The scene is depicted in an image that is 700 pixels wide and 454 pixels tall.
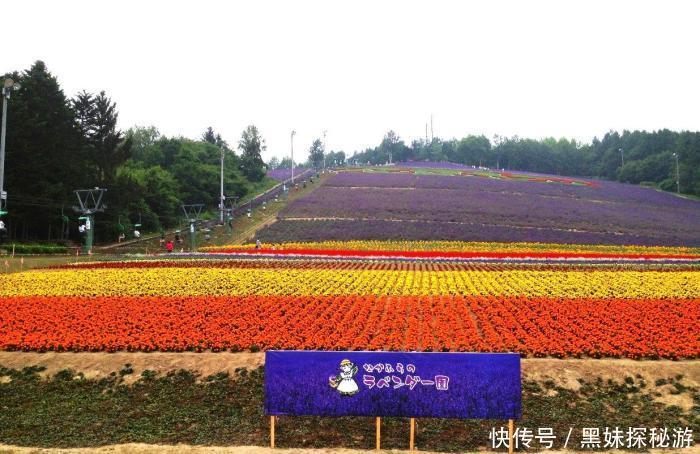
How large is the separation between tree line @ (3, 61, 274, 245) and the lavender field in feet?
51.4

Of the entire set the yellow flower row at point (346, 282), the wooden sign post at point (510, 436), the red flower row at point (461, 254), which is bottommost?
the wooden sign post at point (510, 436)

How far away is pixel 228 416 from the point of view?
13477 millimetres

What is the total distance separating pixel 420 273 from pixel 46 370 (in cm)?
2083

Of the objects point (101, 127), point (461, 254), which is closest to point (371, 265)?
point (461, 254)

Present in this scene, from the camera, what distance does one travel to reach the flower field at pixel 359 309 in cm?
1772

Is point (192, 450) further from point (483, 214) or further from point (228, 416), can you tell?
point (483, 214)

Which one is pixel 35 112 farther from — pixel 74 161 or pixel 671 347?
pixel 671 347

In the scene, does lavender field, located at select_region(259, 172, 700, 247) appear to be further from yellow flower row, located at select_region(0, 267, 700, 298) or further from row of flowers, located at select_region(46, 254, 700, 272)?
yellow flower row, located at select_region(0, 267, 700, 298)

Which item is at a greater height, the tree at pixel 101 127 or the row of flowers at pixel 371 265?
the tree at pixel 101 127

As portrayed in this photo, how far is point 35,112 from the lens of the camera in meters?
56.0

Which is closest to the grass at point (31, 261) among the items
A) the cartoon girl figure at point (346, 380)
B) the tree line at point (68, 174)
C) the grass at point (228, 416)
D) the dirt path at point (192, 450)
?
the tree line at point (68, 174)

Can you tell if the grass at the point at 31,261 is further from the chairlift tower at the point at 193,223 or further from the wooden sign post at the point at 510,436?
the wooden sign post at the point at 510,436

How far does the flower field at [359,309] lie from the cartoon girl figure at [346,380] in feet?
18.3

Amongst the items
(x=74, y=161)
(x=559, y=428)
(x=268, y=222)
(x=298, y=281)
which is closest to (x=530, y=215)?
(x=268, y=222)
